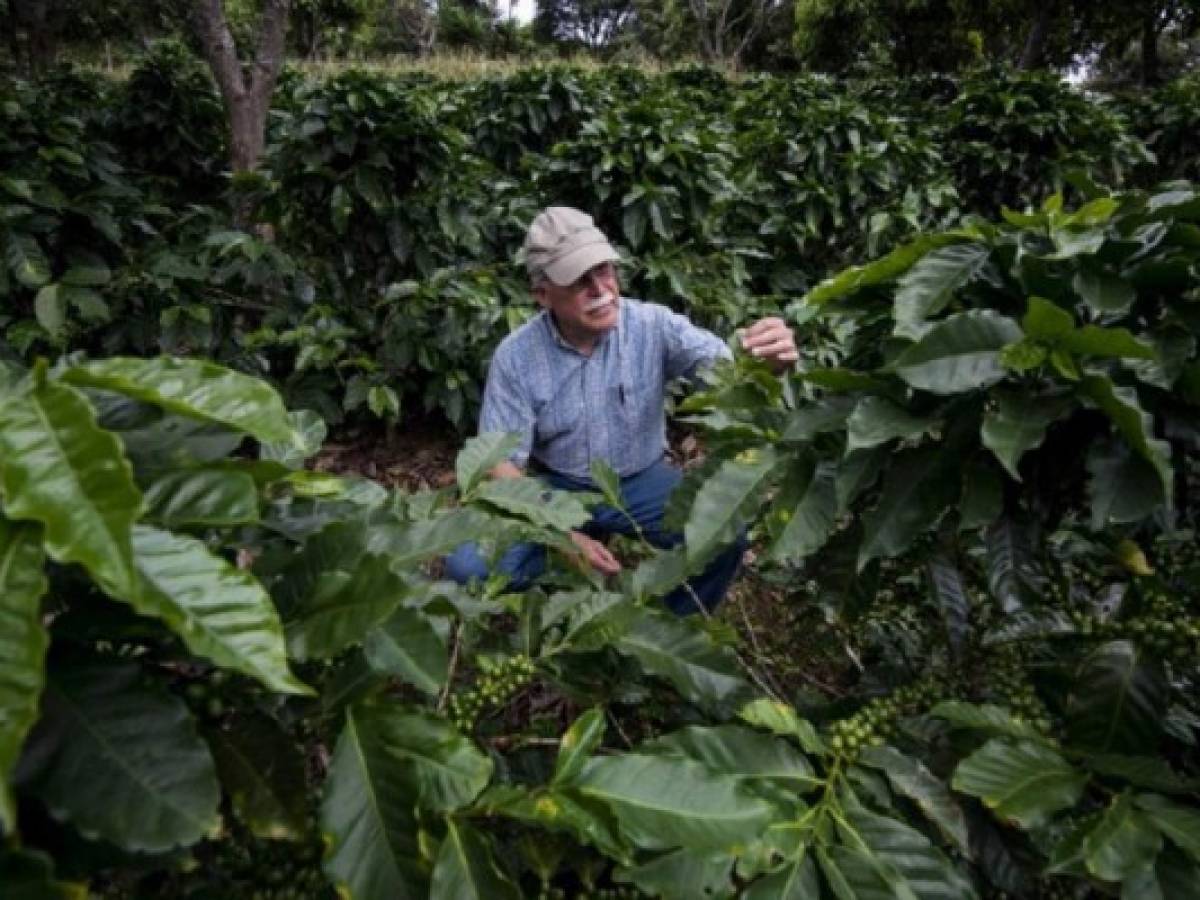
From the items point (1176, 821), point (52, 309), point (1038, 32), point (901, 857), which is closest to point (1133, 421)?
point (1176, 821)

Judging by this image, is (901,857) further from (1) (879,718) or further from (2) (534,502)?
(2) (534,502)

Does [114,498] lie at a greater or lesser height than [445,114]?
lesser

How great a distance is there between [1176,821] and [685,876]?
22.2 inches

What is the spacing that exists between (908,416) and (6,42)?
20040mm

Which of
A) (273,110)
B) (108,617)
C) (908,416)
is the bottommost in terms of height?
(108,617)

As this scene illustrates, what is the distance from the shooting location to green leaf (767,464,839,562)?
4.02ft

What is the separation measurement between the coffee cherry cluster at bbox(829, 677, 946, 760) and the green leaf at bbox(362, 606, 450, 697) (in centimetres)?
56

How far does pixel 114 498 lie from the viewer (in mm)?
667

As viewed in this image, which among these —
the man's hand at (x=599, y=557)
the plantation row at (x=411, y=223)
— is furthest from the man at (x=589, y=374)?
the plantation row at (x=411, y=223)

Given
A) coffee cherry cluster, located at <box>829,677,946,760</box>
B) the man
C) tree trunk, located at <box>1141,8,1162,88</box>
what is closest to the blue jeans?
the man

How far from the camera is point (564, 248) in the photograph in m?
2.57

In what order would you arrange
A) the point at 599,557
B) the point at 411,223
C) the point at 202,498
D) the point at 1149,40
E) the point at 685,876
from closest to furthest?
the point at 202,498 → the point at 685,876 → the point at 599,557 → the point at 411,223 → the point at 1149,40

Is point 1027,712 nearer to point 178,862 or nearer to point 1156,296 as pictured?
point 1156,296

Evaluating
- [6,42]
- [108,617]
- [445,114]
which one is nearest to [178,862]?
[108,617]
